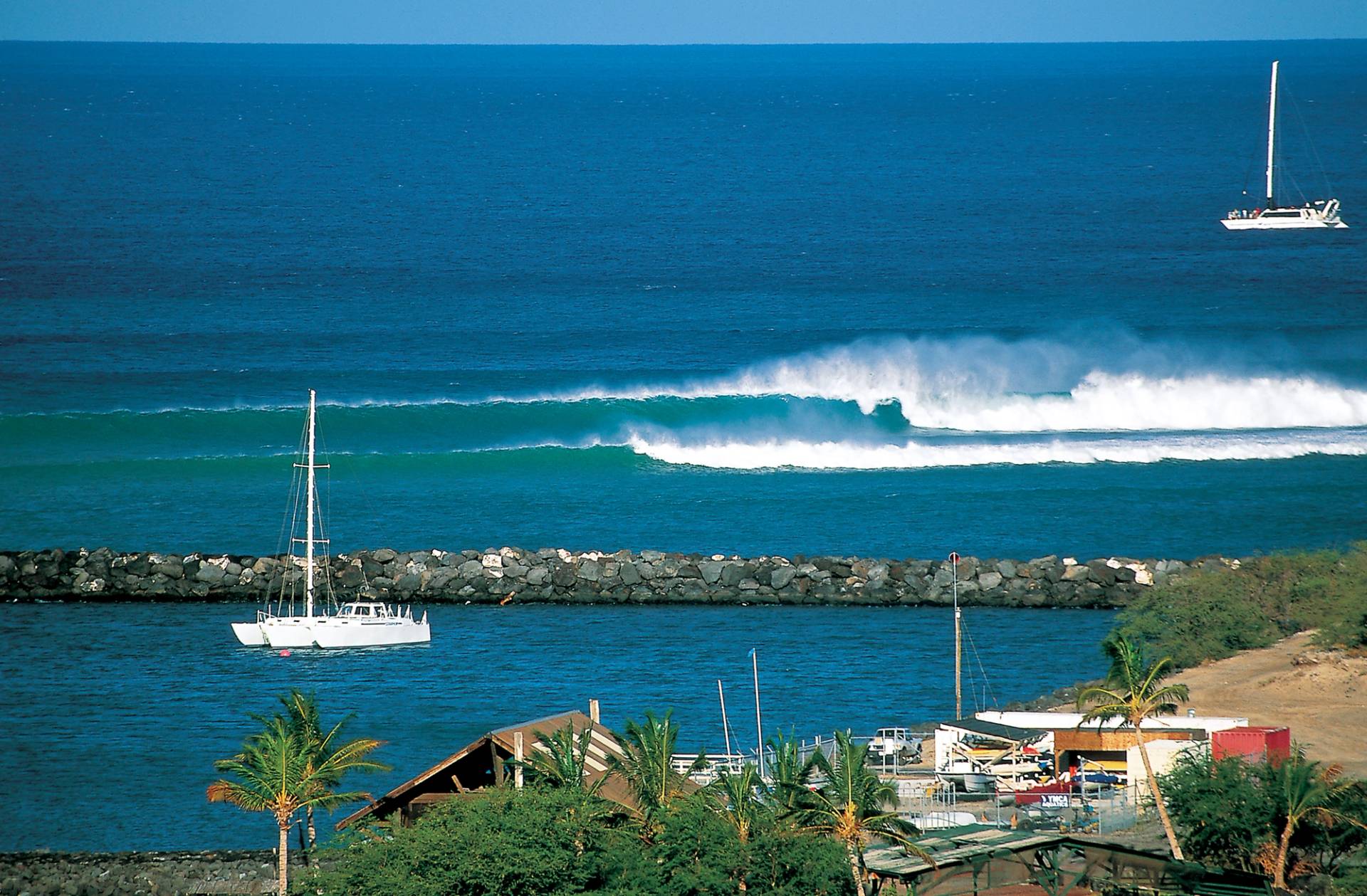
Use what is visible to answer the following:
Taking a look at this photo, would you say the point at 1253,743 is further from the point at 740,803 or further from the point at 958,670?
the point at 740,803

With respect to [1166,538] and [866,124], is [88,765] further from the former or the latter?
[866,124]

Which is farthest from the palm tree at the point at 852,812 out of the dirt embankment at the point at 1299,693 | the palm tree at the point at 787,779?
the dirt embankment at the point at 1299,693

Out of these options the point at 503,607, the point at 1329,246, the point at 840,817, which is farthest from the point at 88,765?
the point at 1329,246

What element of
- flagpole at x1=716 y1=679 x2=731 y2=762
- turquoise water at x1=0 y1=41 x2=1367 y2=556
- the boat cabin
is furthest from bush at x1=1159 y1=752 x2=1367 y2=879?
turquoise water at x1=0 y1=41 x2=1367 y2=556

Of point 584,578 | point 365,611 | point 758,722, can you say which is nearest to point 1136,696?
point 758,722

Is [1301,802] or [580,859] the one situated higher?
[1301,802]

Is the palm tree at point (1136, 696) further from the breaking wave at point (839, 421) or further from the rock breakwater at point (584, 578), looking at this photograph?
the breaking wave at point (839, 421)

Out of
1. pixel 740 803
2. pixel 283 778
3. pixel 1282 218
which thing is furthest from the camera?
pixel 1282 218
